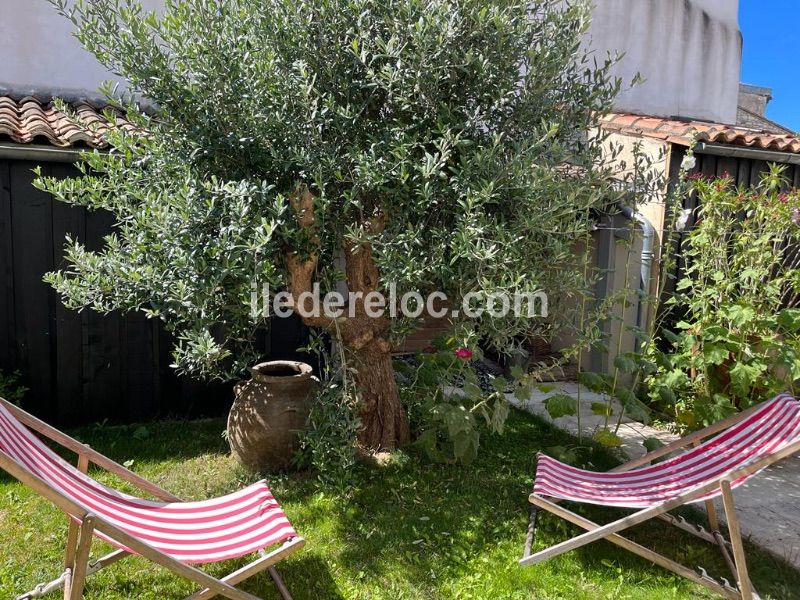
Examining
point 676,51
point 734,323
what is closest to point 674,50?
point 676,51

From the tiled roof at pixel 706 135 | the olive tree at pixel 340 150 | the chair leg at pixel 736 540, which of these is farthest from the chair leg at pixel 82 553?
the tiled roof at pixel 706 135

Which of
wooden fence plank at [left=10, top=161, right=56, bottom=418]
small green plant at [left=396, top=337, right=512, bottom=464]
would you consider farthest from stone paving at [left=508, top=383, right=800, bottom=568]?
wooden fence plank at [left=10, top=161, right=56, bottom=418]

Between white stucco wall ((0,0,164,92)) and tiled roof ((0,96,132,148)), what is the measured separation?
83 cm

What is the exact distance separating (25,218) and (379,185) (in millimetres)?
3461

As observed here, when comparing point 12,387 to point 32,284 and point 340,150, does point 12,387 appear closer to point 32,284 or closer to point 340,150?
point 32,284

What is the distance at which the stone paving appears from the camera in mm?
3842

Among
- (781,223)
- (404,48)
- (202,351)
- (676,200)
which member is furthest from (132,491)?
(781,223)

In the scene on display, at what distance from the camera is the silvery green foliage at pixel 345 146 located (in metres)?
3.48

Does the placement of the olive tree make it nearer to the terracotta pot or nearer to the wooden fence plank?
the terracotta pot

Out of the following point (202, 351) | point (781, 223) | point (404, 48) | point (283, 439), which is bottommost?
point (283, 439)

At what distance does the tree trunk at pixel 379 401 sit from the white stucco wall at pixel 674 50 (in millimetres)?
7245

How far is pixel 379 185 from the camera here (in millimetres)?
3611

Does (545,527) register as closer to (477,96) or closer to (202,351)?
(202,351)

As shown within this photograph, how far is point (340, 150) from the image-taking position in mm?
3881
